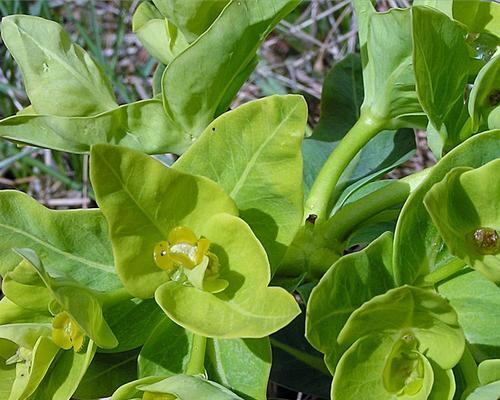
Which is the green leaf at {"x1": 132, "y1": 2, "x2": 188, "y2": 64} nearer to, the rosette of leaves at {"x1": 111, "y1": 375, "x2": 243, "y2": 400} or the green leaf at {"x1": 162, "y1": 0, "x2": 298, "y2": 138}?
the green leaf at {"x1": 162, "y1": 0, "x2": 298, "y2": 138}

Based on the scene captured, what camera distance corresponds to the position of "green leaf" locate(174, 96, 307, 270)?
2.85 feet

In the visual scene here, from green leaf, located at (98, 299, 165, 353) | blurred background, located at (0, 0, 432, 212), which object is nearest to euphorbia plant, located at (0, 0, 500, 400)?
green leaf, located at (98, 299, 165, 353)

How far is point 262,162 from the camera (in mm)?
908

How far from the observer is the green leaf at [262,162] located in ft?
2.85

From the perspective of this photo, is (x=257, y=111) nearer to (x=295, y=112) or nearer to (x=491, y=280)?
(x=295, y=112)

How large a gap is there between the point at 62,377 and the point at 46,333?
6 cm

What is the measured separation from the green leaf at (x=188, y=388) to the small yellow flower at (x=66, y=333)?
112 millimetres

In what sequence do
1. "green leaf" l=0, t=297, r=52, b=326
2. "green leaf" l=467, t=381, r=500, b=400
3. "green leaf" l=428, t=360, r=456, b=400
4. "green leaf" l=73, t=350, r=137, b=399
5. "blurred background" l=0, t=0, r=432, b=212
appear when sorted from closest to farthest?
1. "green leaf" l=467, t=381, r=500, b=400
2. "green leaf" l=428, t=360, r=456, b=400
3. "green leaf" l=0, t=297, r=52, b=326
4. "green leaf" l=73, t=350, r=137, b=399
5. "blurred background" l=0, t=0, r=432, b=212

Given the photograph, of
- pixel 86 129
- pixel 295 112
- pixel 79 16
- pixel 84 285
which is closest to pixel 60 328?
pixel 84 285

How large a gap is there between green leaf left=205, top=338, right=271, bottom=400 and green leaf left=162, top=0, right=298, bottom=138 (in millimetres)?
311

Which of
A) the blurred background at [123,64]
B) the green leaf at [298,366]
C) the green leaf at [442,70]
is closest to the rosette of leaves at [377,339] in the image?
the green leaf at [442,70]

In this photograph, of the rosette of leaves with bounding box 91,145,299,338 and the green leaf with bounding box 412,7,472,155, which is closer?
the rosette of leaves with bounding box 91,145,299,338

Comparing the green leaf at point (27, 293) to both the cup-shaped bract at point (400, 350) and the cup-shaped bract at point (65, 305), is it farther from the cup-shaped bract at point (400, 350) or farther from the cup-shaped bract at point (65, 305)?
the cup-shaped bract at point (400, 350)

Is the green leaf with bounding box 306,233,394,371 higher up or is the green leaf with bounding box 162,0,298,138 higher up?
the green leaf with bounding box 162,0,298,138
